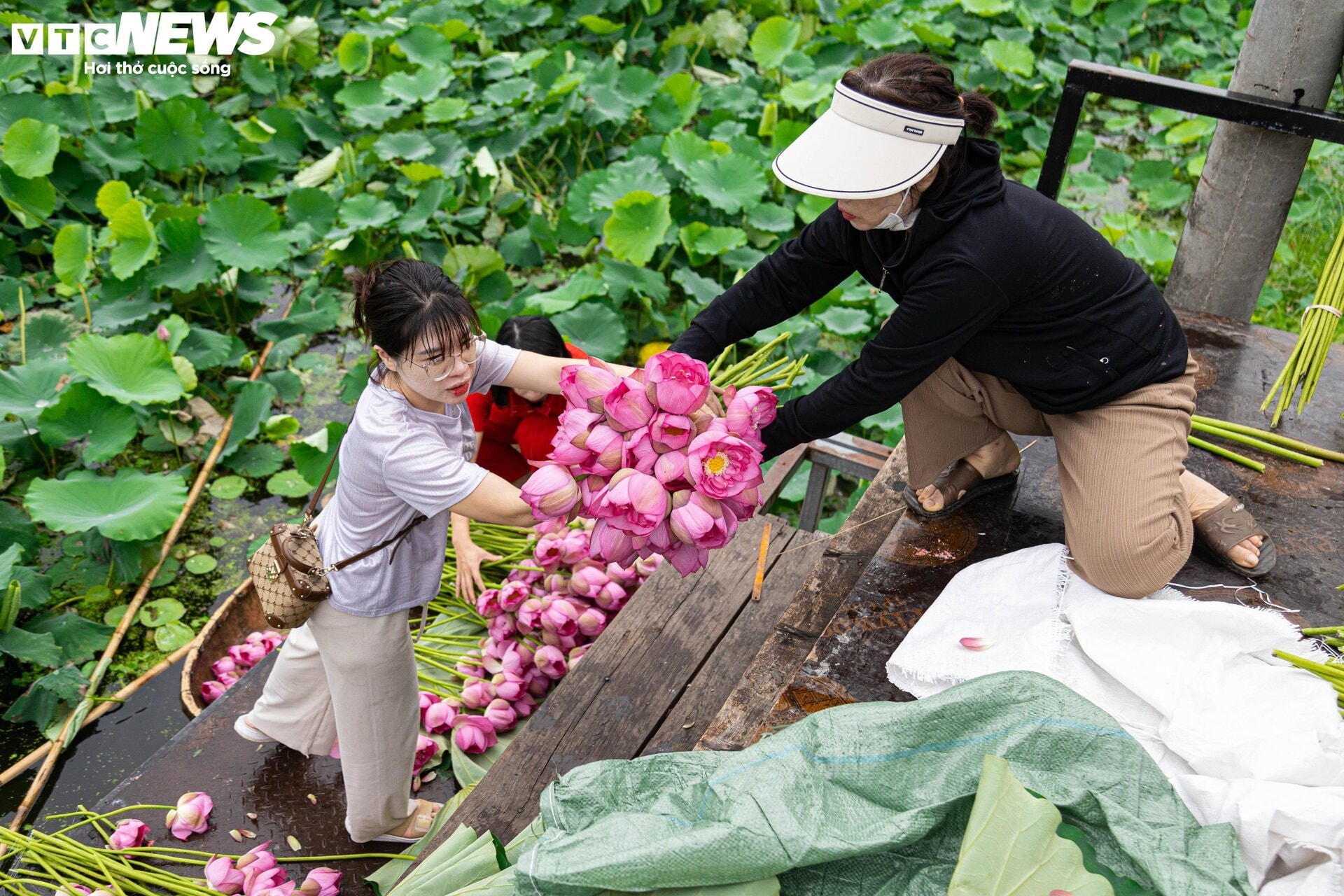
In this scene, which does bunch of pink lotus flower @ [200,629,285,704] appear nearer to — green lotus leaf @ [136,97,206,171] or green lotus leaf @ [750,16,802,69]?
green lotus leaf @ [136,97,206,171]

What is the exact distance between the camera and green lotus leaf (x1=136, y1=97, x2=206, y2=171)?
A: 4.23 m

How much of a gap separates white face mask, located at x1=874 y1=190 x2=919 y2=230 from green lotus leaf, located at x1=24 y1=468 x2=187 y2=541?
83.4 inches

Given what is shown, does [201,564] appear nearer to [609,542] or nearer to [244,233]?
[244,233]

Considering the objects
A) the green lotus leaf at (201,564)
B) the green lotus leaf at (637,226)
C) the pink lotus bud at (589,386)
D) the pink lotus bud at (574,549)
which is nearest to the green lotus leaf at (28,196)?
the green lotus leaf at (201,564)

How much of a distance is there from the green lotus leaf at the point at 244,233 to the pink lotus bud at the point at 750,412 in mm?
2609

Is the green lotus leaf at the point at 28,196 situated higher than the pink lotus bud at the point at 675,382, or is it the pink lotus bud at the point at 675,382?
the pink lotus bud at the point at 675,382

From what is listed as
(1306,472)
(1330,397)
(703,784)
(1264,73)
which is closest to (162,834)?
(703,784)

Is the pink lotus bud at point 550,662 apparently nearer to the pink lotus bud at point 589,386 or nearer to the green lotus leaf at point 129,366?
the pink lotus bud at point 589,386

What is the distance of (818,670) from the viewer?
1.91 meters

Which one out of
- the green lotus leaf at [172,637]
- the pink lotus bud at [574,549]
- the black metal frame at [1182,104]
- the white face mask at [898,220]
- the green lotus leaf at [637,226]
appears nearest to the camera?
the white face mask at [898,220]

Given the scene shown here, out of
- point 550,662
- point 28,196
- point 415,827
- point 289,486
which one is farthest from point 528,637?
point 28,196

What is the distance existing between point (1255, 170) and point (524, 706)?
8.79 ft

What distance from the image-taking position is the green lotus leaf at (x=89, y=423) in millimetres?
3016

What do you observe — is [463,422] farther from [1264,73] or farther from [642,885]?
[1264,73]
